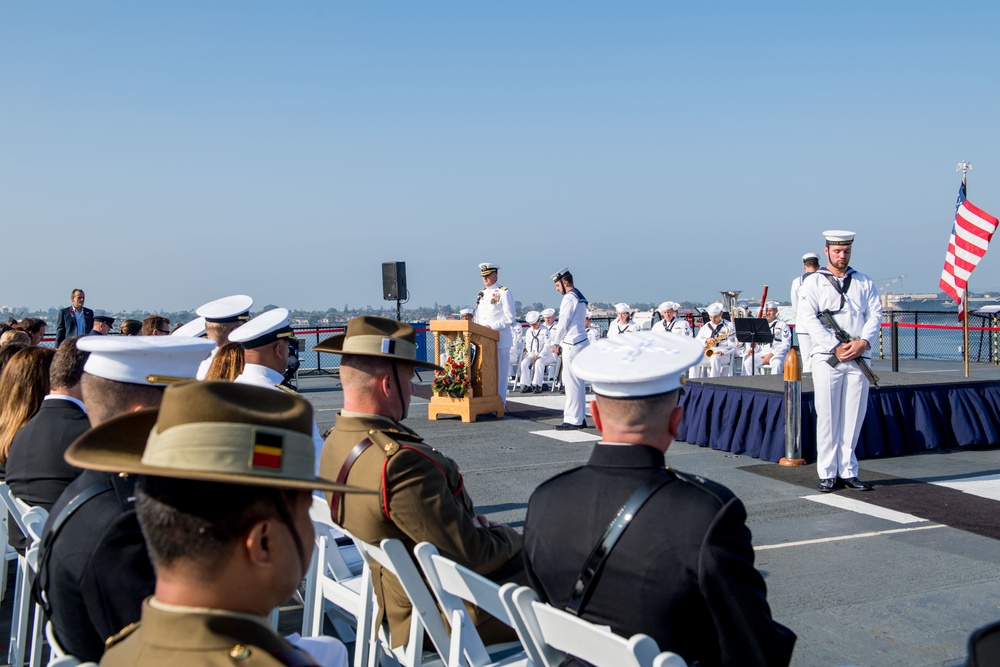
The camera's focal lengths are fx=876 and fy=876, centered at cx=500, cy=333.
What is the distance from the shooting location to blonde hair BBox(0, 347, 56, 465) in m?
4.61

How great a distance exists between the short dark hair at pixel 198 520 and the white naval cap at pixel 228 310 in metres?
4.72

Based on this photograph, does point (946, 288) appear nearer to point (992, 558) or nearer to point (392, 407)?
point (992, 558)

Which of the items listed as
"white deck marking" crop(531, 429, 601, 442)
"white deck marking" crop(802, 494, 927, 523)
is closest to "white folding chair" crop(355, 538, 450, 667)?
"white deck marking" crop(802, 494, 927, 523)

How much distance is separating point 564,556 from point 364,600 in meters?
1.38

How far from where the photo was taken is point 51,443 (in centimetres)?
393

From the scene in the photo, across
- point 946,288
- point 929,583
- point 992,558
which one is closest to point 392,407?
point 929,583

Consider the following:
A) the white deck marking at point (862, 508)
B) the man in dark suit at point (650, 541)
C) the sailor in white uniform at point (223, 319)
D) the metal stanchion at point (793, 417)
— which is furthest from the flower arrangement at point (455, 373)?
the man in dark suit at point (650, 541)

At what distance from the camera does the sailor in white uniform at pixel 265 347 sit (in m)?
5.01

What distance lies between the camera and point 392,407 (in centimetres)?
367

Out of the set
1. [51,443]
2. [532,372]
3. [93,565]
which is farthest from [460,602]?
[532,372]

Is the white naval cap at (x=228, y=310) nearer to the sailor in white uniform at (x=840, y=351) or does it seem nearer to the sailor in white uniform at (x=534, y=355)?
the sailor in white uniform at (x=840, y=351)

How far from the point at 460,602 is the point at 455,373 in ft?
30.4

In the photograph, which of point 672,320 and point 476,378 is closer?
point 476,378

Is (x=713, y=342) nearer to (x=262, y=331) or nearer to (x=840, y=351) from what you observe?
(x=840, y=351)
